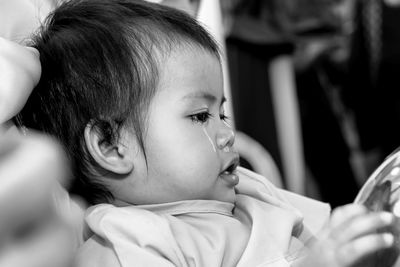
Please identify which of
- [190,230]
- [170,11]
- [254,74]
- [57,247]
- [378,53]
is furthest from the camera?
[378,53]

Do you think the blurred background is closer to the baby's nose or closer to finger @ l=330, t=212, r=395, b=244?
the baby's nose

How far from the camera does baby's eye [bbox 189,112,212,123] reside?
35.3 inches

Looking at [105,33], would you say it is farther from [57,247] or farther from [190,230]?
[57,247]

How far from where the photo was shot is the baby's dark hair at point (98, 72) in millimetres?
890

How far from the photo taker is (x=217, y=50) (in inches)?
38.6

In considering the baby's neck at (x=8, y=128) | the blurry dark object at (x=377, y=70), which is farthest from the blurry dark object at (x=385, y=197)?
the blurry dark object at (x=377, y=70)

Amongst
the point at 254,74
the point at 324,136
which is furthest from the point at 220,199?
the point at 324,136

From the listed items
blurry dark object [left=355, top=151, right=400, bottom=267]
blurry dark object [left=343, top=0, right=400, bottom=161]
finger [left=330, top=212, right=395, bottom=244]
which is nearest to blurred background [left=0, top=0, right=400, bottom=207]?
blurry dark object [left=343, top=0, right=400, bottom=161]

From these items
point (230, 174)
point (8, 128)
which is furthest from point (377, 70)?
point (8, 128)

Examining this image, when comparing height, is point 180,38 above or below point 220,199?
above

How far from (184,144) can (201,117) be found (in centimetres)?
4

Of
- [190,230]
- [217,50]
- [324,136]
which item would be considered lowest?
[324,136]

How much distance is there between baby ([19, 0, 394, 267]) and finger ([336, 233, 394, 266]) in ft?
0.54

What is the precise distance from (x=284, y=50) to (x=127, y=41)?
5.30 ft
